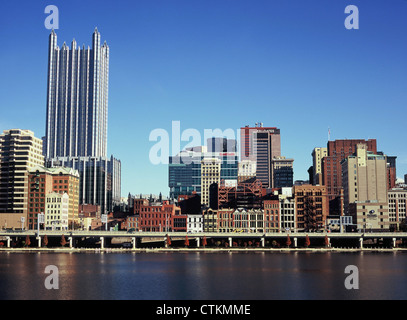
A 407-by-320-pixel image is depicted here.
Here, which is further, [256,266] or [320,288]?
[256,266]

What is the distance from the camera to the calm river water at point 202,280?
293 ft

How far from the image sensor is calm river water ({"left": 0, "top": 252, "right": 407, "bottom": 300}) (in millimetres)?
89438

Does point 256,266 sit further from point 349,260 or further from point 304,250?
point 304,250

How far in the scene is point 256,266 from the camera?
130 metres

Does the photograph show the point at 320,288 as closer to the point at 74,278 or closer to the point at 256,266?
the point at 256,266

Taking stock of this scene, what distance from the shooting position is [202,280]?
345 feet

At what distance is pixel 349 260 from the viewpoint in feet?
492
